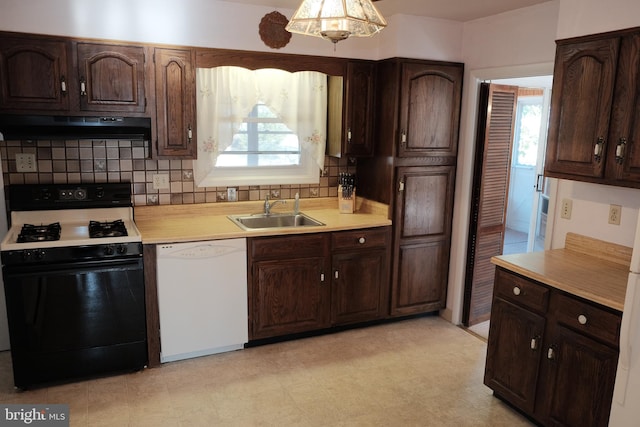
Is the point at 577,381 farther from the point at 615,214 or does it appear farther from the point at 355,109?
the point at 355,109

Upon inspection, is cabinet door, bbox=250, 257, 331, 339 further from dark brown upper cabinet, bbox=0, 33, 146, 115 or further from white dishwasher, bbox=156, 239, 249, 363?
dark brown upper cabinet, bbox=0, 33, 146, 115

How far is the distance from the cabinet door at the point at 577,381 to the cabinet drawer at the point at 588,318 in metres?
0.04

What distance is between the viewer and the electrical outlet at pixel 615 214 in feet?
8.63

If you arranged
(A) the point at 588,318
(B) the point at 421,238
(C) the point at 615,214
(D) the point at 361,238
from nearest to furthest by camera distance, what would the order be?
(A) the point at 588,318
(C) the point at 615,214
(D) the point at 361,238
(B) the point at 421,238

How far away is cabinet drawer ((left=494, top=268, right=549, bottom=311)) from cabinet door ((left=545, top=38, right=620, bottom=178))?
62cm

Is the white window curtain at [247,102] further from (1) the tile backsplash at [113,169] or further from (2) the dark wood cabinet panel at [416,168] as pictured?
(2) the dark wood cabinet panel at [416,168]

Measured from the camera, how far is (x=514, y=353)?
2658mm

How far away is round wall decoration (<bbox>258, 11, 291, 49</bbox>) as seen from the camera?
3.38 meters

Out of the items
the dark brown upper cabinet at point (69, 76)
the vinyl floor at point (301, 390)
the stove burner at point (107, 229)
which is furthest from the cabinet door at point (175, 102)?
the vinyl floor at point (301, 390)

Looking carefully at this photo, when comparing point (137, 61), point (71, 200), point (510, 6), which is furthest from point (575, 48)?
point (71, 200)

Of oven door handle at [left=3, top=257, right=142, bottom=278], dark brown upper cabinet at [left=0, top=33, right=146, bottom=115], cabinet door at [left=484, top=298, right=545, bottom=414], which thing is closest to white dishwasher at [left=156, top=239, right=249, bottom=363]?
oven door handle at [left=3, top=257, right=142, bottom=278]

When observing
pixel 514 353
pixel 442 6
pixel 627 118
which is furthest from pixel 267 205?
pixel 627 118

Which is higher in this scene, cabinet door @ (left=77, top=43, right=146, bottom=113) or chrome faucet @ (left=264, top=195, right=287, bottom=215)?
cabinet door @ (left=77, top=43, right=146, bottom=113)

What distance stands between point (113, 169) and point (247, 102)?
1057 mm
